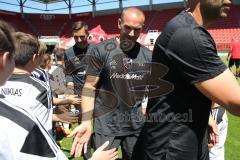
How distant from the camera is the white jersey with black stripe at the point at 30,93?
337cm

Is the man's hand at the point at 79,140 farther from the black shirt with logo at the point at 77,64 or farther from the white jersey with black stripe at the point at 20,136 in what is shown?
the black shirt with logo at the point at 77,64

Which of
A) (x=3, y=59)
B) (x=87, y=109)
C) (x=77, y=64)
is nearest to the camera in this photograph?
(x=3, y=59)

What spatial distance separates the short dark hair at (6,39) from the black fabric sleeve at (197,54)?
3.28 ft

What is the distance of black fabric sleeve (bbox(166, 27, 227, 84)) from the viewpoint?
7.37 feet

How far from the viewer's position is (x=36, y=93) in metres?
3.57

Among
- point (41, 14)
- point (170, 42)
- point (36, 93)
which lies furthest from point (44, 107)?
point (41, 14)

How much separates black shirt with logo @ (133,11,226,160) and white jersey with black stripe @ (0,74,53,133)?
119 centimetres

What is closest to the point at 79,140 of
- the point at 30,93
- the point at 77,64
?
the point at 30,93

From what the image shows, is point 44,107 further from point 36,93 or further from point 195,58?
point 195,58

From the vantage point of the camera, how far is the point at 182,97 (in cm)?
246

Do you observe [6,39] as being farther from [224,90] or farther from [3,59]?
[224,90]

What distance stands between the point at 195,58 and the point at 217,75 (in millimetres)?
155

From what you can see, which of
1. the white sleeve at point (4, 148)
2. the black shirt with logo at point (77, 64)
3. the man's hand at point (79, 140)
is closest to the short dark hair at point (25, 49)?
the man's hand at point (79, 140)

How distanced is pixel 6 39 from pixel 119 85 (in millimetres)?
2987
